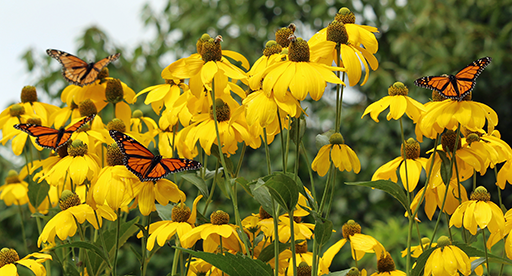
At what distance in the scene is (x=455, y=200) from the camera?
0.73 m

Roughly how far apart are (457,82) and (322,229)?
11.3 inches

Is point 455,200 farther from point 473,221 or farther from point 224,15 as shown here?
point 224,15

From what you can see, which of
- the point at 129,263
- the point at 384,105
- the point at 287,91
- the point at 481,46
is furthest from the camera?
the point at 481,46

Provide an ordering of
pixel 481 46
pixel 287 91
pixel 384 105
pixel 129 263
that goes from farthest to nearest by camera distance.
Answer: pixel 481 46
pixel 129 263
pixel 384 105
pixel 287 91

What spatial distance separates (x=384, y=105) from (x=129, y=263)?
1.92 meters

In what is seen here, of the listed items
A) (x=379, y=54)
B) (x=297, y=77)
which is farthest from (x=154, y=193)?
(x=379, y=54)

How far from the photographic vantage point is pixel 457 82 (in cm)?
64

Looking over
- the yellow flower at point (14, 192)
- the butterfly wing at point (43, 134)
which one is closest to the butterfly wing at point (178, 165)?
the butterfly wing at point (43, 134)

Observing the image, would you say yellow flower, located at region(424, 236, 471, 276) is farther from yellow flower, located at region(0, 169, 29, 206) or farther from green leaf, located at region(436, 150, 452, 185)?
yellow flower, located at region(0, 169, 29, 206)

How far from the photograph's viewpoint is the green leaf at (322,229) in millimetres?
549

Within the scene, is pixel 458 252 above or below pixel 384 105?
below

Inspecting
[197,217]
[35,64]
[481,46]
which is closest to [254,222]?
[197,217]

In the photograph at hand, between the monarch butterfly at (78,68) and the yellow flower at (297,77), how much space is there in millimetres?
517

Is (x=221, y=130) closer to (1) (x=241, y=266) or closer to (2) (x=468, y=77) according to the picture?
(1) (x=241, y=266)
